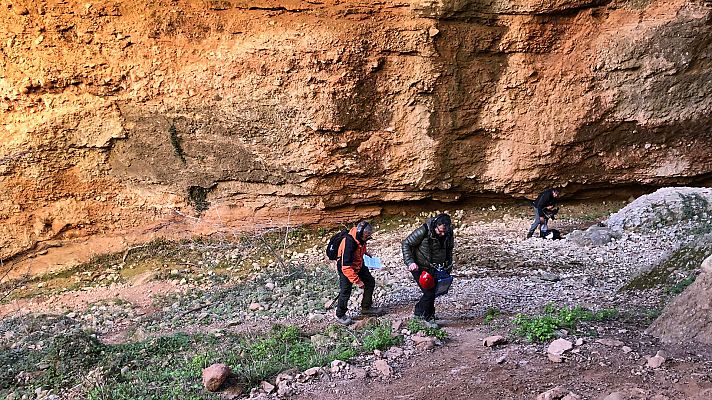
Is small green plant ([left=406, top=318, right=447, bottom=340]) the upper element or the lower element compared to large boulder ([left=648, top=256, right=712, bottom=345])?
lower

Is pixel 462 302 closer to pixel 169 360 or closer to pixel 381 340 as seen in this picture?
pixel 381 340

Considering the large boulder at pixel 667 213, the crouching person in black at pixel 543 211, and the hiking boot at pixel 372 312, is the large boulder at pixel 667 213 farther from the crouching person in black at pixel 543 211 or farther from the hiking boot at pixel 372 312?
the hiking boot at pixel 372 312

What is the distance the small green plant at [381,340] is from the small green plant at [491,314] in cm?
118

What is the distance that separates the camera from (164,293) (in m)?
10.4

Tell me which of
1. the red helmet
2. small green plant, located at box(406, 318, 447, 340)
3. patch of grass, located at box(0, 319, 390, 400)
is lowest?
patch of grass, located at box(0, 319, 390, 400)

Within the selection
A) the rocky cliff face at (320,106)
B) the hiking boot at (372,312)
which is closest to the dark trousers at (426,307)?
the hiking boot at (372,312)

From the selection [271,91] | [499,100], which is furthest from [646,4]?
[271,91]

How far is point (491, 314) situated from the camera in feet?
21.7

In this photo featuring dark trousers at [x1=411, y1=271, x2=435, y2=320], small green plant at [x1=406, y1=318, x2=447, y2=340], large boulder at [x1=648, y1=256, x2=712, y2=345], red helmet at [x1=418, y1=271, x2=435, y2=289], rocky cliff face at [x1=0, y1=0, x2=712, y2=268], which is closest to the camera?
large boulder at [x1=648, y1=256, x2=712, y2=345]

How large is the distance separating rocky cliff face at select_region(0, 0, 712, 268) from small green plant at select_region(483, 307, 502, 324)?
6.16 metres

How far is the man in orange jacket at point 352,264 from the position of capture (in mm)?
6535

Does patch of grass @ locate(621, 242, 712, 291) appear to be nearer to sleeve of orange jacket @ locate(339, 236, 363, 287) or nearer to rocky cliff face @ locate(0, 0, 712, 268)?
sleeve of orange jacket @ locate(339, 236, 363, 287)

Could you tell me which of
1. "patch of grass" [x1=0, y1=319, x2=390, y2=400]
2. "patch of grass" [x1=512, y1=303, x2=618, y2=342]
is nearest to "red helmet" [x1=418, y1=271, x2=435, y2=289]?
"patch of grass" [x1=0, y1=319, x2=390, y2=400]

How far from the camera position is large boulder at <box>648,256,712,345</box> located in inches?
193
